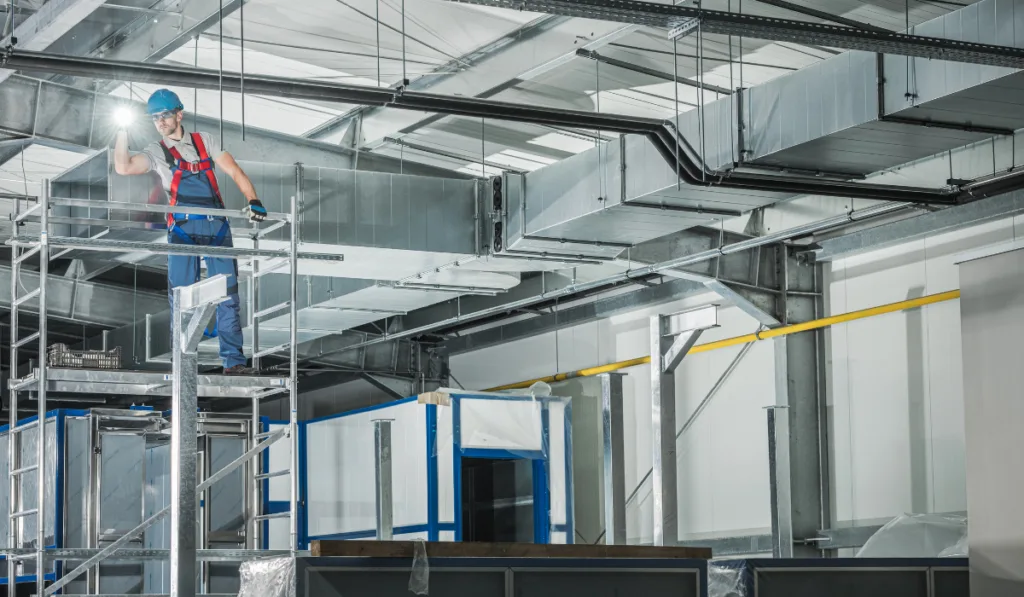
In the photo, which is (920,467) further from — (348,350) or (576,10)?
(348,350)

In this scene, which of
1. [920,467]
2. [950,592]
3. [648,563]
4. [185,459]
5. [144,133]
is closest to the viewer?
[185,459]

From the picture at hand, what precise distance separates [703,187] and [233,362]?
455 centimetres

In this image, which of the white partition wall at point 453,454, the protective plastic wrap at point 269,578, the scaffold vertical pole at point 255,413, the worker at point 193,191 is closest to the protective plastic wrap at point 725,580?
the protective plastic wrap at point 269,578

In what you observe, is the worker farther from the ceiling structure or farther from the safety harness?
the ceiling structure

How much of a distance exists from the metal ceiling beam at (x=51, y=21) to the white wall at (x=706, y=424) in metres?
10.3

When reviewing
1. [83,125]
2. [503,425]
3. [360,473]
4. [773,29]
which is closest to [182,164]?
[83,125]

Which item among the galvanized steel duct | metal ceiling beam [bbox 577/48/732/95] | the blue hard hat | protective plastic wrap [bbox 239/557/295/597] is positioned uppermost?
metal ceiling beam [bbox 577/48/732/95]

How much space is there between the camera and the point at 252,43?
12.9 metres

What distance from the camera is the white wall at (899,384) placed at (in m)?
15.3

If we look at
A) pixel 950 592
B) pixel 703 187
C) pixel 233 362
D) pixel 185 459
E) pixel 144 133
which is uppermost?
pixel 144 133

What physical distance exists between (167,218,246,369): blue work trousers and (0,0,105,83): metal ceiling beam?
6.03 feet

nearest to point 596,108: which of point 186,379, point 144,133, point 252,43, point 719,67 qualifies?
point 719,67

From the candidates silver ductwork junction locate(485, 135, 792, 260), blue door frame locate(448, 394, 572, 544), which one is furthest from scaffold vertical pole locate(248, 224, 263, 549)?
blue door frame locate(448, 394, 572, 544)

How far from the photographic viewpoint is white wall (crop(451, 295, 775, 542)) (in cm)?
1791
